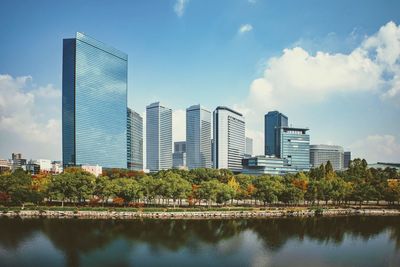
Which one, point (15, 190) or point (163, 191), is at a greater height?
point (15, 190)

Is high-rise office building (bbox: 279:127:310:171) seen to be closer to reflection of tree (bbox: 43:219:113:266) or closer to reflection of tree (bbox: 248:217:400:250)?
reflection of tree (bbox: 248:217:400:250)

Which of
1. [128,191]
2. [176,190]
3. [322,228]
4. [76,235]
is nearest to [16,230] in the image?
[76,235]

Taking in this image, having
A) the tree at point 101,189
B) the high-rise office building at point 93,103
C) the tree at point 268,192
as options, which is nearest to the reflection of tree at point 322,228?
the tree at point 268,192

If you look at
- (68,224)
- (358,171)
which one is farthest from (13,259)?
(358,171)

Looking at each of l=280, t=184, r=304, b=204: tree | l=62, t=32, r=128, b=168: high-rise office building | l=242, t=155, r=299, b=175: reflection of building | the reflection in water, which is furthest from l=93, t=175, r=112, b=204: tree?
l=242, t=155, r=299, b=175: reflection of building

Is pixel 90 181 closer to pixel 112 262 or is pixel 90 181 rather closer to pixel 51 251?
pixel 51 251

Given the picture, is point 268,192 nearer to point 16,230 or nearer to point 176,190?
point 176,190
